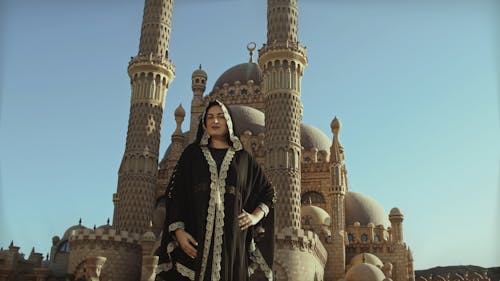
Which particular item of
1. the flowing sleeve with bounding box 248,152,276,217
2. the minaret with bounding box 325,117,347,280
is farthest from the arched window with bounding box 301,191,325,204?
the flowing sleeve with bounding box 248,152,276,217

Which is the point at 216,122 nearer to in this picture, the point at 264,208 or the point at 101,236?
the point at 264,208

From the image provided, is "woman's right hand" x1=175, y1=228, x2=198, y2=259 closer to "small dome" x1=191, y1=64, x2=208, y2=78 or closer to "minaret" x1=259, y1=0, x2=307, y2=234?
"minaret" x1=259, y1=0, x2=307, y2=234

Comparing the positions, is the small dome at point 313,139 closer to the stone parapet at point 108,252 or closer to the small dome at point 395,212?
the small dome at point 395,212

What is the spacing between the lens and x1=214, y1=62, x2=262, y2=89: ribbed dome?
39438mm

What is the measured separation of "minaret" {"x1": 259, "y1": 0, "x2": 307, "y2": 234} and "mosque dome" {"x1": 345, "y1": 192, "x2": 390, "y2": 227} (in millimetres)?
10651

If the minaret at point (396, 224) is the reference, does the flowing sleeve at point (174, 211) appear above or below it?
below

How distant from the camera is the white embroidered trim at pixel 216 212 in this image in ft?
13.3

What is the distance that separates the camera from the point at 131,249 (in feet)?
78.7

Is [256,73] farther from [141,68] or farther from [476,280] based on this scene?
[476,280]

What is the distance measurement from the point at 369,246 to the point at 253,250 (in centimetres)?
2704

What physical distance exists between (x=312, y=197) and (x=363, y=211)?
4033mm

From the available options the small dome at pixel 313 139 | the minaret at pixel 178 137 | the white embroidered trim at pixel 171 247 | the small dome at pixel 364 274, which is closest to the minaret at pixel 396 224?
the small dome at pixel 313 139

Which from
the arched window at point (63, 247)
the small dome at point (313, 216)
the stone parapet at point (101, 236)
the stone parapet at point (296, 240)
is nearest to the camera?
the stone parapet at point (296, 240)

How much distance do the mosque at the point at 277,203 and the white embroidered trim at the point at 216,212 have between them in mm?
16150
